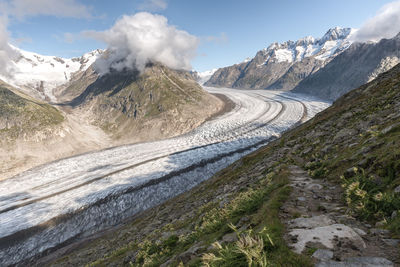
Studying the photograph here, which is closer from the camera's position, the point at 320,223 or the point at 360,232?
the point at 360,232

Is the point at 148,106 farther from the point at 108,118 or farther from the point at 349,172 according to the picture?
the point at 349,172

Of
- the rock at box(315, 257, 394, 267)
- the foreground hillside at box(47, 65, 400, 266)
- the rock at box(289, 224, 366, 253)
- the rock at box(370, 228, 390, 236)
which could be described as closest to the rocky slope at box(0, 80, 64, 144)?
the foreground hillside at box(47, 65, 400, 266)

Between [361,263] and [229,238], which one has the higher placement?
[361,263]

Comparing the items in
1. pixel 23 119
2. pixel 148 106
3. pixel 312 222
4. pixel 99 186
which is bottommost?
pixel 99 186

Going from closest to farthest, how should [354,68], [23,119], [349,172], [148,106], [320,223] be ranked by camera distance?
[320,223] < [349,172] < [23,119] < [148,106] < [354,68]

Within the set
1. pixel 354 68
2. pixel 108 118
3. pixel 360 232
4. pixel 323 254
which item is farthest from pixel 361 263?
pixel 354 68

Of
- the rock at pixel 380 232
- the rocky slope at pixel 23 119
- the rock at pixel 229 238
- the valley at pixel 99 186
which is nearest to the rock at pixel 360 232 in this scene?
the rock at pixel 380 232

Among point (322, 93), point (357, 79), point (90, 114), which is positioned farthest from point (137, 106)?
point (357, 79)

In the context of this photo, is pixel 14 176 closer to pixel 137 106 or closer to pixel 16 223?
pixel 16 223
